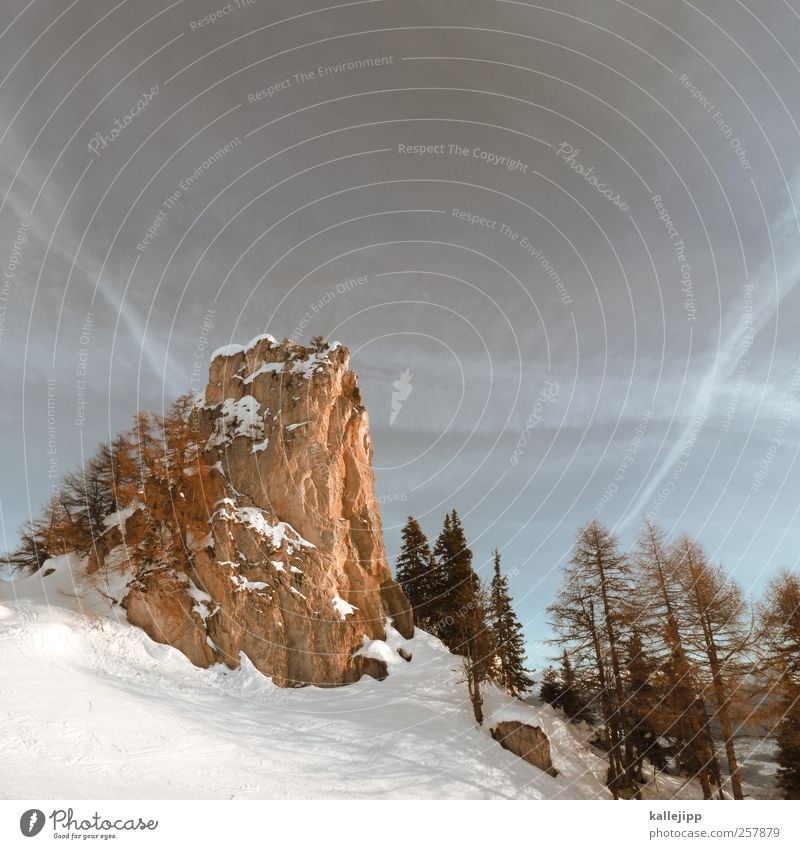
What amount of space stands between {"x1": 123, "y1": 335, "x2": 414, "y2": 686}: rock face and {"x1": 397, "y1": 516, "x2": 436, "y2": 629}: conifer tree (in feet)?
15.2

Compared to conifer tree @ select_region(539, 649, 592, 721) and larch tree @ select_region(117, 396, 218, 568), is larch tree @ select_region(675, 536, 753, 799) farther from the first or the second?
larch tree @ select_region(117, 396, 218, 568)

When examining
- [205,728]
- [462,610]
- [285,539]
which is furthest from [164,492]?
[462,610]

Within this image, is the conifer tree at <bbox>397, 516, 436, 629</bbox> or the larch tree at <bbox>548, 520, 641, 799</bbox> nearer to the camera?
the larch tree at <bbox>548, 520, 641, 799</bbox>

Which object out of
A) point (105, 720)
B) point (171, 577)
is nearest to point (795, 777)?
point (105, 720)

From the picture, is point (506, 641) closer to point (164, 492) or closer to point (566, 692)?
point (566, 692)

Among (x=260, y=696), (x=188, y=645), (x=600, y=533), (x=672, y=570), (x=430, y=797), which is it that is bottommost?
(x=430, y=797)

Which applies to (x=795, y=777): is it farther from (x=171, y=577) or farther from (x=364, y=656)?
(x=171, y=577)

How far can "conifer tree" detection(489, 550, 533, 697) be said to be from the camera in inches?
933

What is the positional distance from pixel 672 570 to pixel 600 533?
360 centimetres

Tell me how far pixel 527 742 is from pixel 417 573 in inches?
752
